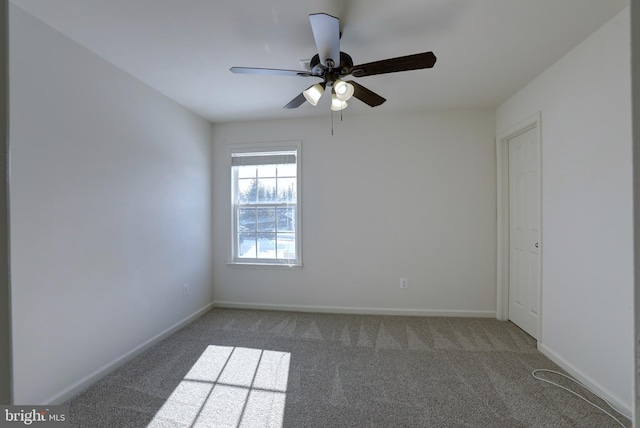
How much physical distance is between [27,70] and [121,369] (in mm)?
2214

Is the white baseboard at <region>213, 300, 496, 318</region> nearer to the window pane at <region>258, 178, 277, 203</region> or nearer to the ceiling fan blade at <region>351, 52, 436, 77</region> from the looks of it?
the window pane at <region>258, 178, 277, 203</region>

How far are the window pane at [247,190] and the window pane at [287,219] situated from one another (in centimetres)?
41

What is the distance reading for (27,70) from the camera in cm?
168

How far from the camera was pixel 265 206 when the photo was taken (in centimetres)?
368

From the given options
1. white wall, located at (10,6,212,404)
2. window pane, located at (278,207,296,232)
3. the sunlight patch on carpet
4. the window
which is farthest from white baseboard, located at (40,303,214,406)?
window pane, located at (278,207,296,232)

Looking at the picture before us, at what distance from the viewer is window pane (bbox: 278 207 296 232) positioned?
361 cm

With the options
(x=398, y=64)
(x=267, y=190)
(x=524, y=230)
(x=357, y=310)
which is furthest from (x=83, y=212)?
(x=524, y=230)

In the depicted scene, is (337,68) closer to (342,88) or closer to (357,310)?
(342,88)

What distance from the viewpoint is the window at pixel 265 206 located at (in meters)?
3.60

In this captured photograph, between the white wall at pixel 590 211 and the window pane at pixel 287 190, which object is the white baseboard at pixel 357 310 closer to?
the white wall at pixel 590 211

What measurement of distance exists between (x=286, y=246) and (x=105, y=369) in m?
2.08

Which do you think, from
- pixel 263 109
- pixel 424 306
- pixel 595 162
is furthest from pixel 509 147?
pixel 263 109

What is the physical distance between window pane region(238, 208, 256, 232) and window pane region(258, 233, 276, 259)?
174 mm

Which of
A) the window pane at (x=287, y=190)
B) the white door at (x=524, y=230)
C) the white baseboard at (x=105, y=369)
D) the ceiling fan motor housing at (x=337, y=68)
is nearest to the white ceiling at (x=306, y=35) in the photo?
the ceiling fan motor housing at (x=337, y=68)
